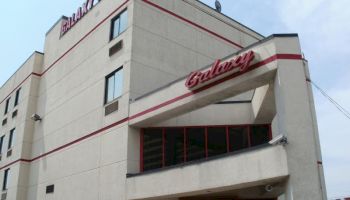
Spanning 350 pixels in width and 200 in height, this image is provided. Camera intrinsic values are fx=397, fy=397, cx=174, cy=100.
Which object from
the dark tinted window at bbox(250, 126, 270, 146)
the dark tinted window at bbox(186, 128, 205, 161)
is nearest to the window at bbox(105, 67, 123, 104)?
the dark tinted window at bbox(186, 128, 205, 161)

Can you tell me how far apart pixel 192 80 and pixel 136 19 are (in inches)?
290

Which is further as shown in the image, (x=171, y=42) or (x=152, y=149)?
(x=171, y=42)

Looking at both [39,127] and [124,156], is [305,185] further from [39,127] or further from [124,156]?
[39,127]

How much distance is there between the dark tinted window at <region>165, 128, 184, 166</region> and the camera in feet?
69.7

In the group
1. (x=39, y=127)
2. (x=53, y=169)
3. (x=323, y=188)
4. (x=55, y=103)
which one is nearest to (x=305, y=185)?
(x=323, y=188)

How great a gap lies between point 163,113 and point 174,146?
2462 millimetres

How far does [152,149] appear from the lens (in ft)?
70.9

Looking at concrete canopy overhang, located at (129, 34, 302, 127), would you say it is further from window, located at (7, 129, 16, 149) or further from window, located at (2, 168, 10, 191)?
window, located at (7, 129, 16, 149)

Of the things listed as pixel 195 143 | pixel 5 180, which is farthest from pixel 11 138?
pixel 195 143

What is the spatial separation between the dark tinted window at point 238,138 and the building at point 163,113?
0.17 feet

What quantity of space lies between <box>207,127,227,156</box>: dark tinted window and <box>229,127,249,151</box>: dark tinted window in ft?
1.37

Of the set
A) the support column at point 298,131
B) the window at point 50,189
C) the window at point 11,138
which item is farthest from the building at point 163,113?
the window at point 11,138

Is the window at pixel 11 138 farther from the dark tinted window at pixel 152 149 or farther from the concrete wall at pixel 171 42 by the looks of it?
the dark tinted window at pixel 152 149

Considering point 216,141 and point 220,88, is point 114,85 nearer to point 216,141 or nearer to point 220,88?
point 216,141
